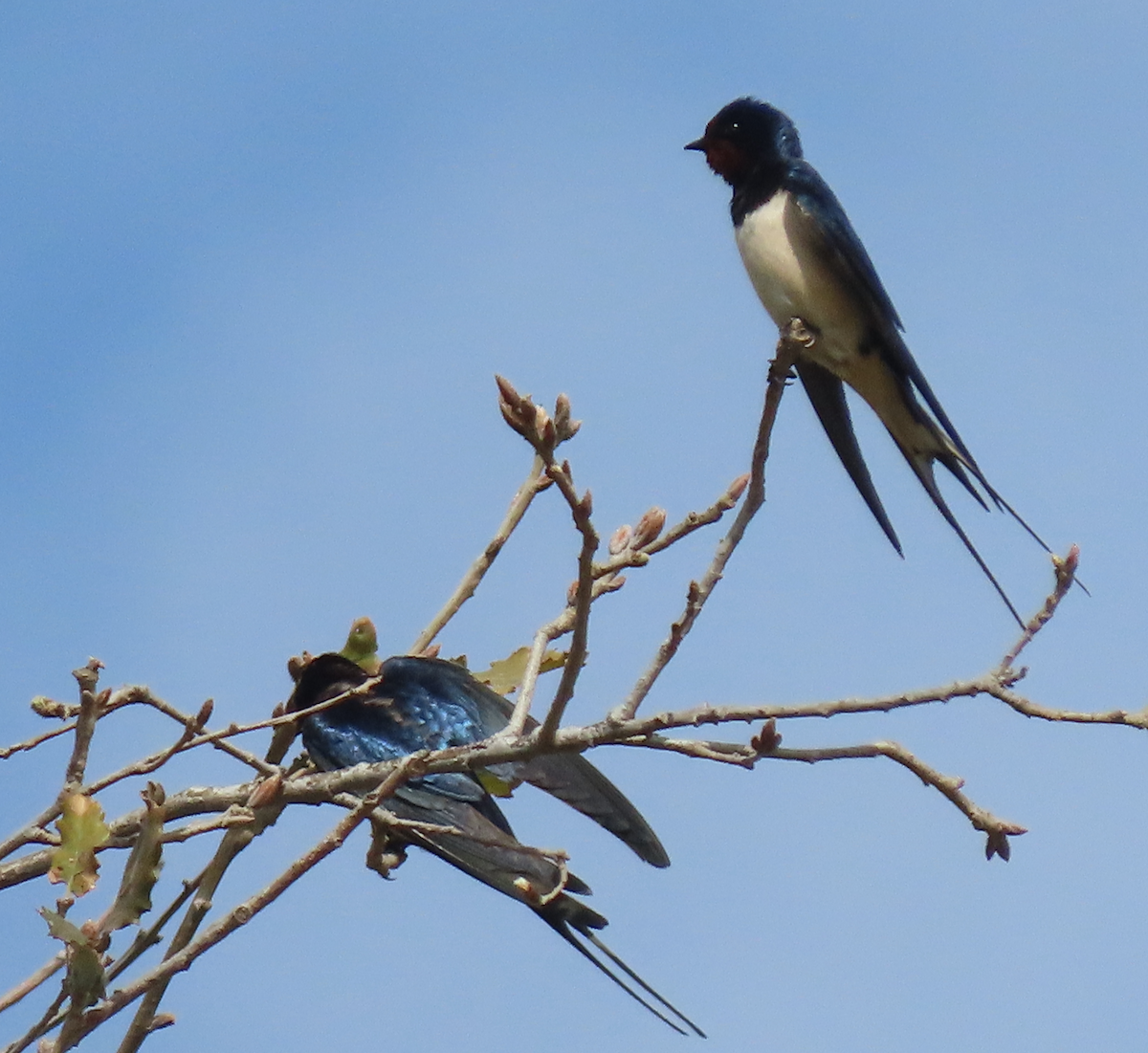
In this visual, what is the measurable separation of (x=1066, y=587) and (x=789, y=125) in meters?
2.45

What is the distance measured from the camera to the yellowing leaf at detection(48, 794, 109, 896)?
6.14 feet

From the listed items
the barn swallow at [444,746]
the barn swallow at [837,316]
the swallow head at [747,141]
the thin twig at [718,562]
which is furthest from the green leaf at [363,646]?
the swallow head at [747,141]

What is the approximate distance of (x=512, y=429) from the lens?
190cm

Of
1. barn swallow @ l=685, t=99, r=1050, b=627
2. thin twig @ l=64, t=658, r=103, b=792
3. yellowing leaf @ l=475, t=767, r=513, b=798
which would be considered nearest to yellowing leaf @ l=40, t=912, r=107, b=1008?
thin twig @ l=64, t=658, r=103, b=792

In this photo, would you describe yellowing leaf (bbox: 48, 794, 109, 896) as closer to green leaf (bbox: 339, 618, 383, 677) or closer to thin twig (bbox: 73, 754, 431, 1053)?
thin twig (bbox: 73, 754, 431, 1053)

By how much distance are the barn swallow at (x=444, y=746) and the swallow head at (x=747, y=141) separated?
6.02 feet

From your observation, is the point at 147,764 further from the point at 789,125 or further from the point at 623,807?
the point at 789,125

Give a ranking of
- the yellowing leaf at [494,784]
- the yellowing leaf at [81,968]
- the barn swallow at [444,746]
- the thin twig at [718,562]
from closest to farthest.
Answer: the yellowing leaf at [81,968] → the thin twig at [718,562] → the barn swallow at [444,746] → the yellowing leaf at [494,784]

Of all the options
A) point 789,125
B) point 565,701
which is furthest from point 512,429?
point 789,125

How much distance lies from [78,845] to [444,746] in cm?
131

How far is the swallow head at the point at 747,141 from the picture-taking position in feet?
14.3

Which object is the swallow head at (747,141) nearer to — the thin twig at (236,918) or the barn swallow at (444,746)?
the barn swallow at (444,746)

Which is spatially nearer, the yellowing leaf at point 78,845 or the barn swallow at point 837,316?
the yellowing leaf at point 78,845

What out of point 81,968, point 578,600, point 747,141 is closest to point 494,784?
point 578,600
